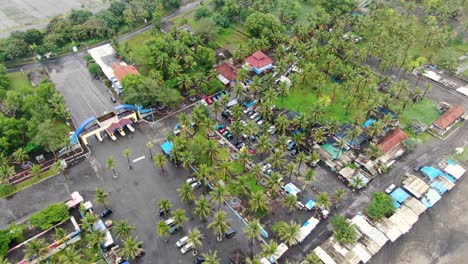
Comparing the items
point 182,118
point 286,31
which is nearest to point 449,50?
point 286,31

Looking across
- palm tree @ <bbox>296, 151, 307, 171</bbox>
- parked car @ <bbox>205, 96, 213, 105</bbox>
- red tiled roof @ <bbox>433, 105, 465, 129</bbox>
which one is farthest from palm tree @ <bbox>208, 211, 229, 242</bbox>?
red tiled roof @ <bbox>433, 105, 465, 129</bbox>

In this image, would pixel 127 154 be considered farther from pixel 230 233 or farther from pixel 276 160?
pixel 276 160

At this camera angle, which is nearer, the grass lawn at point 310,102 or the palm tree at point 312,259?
the palm tree at point 312,259

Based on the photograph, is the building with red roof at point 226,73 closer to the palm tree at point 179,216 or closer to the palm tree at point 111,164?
the palm tree at point 111,164

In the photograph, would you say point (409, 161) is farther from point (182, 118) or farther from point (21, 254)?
point (21, 254)

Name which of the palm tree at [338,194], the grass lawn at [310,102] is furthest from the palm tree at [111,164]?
the palm tree at [338,194]

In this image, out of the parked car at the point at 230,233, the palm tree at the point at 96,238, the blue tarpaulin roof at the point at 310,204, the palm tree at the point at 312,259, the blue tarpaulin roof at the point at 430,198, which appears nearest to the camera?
the palm tree at the point at 312,259

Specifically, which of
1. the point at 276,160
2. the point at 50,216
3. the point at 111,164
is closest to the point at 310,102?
the point at 276,160
